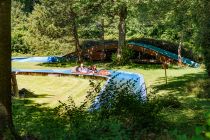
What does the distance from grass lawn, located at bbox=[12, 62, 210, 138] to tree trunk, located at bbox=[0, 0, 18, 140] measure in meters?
3.51

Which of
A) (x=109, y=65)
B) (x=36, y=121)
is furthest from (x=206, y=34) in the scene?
(x=109, y=65)

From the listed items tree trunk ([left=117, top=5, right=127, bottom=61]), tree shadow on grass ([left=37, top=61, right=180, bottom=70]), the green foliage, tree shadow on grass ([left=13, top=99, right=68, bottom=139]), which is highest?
tree trunk ([left=117, top=5, right=127, bottom=61])

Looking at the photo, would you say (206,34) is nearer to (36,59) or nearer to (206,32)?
(206,32)

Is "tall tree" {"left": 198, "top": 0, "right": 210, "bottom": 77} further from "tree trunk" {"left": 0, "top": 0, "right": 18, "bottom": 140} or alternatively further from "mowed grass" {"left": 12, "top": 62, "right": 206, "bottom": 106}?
"tree trunk" {"left": 0, "top": 0, "right": 18, "bottom": 140}

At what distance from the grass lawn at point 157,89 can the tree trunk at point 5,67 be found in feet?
11.5

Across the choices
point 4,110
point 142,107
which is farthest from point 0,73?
point 142,107

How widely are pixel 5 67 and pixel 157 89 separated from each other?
14428 millimetres

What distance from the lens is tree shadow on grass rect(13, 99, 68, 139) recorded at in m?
7.18

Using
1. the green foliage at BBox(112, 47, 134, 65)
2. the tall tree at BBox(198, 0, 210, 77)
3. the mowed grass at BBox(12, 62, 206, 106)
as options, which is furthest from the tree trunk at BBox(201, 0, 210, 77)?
the green foliage at BBox(112, 47, 134, 65)

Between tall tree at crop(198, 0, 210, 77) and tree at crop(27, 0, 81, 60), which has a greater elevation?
tree at crop(27, 0, 81, 60)

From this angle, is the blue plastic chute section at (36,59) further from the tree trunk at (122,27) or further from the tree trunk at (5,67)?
the tree trunk at (5,67)

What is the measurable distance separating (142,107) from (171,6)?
17023 mm

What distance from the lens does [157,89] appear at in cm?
2172

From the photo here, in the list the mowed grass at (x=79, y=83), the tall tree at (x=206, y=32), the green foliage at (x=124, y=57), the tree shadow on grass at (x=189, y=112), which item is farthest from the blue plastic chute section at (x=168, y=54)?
the tall tree at (x=206, y=32)
